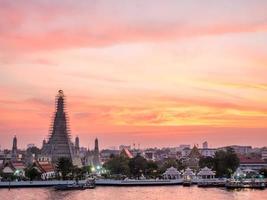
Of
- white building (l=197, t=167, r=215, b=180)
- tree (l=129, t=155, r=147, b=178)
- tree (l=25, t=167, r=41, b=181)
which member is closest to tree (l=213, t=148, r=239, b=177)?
white building (l=197, t=167, r=215, b=180)

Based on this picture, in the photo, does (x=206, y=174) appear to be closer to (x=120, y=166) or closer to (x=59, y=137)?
(x=120, y=166)

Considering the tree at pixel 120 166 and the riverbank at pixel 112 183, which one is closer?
the riverbank at pixel 112 183

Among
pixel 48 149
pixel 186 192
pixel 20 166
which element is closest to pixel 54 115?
pixel 48 149

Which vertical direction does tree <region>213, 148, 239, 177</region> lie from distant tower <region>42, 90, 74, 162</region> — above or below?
below

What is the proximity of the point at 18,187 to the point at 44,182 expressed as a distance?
3.11 m

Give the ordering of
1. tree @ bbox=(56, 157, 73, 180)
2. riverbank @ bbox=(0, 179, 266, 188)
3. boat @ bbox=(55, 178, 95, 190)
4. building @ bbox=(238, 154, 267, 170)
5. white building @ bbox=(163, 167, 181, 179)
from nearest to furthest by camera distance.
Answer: boat @ bbox=(55, 178, 95, 190) < riverbank @ bbox=(0, 179, 266, 188) < tree @ bbox=(56, 157, 73, 180) < white building @ bbox=(163, 167, 181, 179) < building @ bbox=(238, 154, 267, 170)

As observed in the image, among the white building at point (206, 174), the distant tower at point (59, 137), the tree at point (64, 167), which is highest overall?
the distant tower at point (59, 137)

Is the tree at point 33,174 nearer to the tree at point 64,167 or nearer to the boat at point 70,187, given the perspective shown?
the tree at point 64,167

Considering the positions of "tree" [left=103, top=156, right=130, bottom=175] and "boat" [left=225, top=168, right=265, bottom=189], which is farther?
"tree" [left=103, top=156, right=130, bottom=175]

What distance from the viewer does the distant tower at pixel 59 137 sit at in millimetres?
82562

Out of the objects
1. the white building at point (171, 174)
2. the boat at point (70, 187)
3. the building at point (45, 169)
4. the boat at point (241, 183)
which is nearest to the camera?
the boat at point (70, 187)

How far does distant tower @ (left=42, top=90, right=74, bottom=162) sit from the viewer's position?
271 ft

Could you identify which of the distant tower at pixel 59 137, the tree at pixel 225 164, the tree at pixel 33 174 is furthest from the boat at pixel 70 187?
the distant tower at pixel 59 137

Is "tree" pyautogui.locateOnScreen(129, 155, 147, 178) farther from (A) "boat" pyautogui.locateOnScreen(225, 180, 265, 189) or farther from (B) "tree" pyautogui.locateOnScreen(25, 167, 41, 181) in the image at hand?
(A) "boat" pyautogui.locateOnScreen(225, 180, 265, 189)
